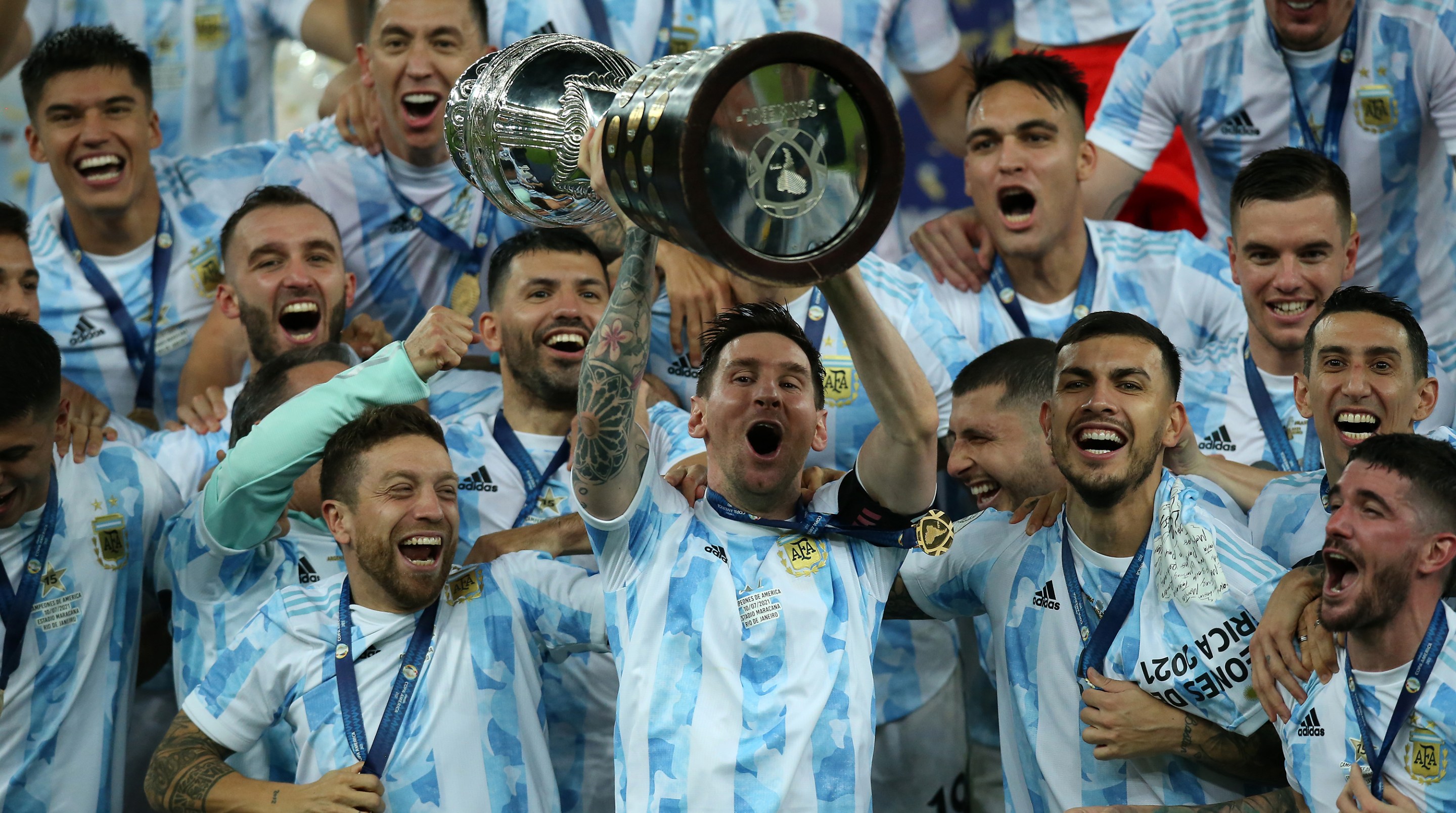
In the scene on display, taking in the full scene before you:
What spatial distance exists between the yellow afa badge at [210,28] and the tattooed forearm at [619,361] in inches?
158

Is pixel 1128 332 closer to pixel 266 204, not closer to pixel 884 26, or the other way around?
pixel 884 26

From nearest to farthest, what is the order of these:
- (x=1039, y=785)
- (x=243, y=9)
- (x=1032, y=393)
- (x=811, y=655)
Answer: (x=811, y=655) → (x=1039, y=785) → (x=1032, y=393) → (x=243, y=9)

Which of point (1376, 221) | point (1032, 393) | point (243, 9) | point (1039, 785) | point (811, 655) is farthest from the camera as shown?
point (243, 9)

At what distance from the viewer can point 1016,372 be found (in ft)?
14.5

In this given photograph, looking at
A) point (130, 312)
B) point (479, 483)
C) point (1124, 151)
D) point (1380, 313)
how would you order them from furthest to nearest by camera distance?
point (1124, 151)
point (130, 312)
point (479, 483)
point (1380, 313)

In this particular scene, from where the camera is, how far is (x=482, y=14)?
18.5 feet

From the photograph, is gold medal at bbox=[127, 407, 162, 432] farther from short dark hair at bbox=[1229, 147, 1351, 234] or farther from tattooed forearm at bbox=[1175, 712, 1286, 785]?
short dark hair at bbox=[1229, 147, 1351, 234]

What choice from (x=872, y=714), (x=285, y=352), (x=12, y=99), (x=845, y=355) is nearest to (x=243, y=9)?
(x=12, y=99)

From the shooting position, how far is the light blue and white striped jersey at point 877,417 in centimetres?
483

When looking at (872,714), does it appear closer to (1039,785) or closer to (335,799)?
(1039,785)

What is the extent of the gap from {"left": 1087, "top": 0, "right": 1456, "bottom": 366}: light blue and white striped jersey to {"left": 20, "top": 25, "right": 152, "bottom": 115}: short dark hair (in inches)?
146

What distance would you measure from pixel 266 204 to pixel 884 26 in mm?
2674

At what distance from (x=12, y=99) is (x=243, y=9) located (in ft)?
4.18

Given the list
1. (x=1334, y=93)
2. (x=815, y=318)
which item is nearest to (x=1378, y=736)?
(x=815, y=318)
